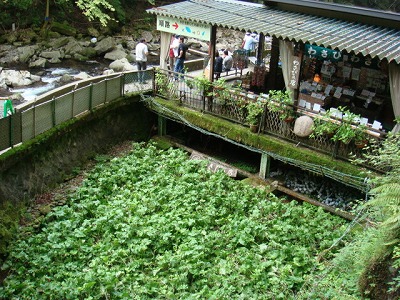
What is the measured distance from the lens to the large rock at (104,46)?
29500 mm

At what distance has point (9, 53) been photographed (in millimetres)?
27297

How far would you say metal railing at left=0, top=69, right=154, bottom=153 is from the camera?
1217 centimetres

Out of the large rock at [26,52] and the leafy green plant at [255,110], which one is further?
the large rock at [26,52]

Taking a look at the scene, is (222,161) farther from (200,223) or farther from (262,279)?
(262,279)

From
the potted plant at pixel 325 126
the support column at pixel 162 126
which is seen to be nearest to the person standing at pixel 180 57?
the support column at pixel 162 126

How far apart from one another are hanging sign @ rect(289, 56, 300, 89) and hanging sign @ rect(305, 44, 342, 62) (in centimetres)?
318

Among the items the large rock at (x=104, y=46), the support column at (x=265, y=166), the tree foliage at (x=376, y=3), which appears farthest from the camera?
the tree foliage at (x=376, y=3)

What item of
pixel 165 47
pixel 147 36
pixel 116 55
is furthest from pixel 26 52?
pixel 165 47

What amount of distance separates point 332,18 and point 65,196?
1026 cm

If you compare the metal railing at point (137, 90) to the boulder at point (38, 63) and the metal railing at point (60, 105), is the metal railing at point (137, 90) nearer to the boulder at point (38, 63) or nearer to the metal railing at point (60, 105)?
the metal railing at point (60, 105)

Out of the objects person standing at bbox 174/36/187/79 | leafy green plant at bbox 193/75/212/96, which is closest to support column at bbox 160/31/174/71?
person standing at bbox 174/36/187/79

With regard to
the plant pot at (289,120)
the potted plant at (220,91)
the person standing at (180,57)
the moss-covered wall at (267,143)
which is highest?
the person standing at (180,57)

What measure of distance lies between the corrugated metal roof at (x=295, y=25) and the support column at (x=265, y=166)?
3664 mm

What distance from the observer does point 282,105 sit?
1352cm
